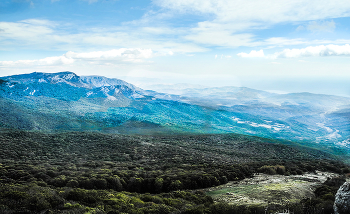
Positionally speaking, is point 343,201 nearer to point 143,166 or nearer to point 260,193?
point 260,193

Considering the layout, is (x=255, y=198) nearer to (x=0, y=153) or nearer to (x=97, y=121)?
(x=0, y=153)

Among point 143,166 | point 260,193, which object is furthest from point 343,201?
point 143,166

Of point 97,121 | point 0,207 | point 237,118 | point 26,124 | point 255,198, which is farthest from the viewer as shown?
point 237,118

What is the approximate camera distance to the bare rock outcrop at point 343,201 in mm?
9164

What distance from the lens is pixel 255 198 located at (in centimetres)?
1366

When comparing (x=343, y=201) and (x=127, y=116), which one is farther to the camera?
(x=127, y=116)

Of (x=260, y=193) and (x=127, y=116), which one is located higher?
(x=260, y=193)

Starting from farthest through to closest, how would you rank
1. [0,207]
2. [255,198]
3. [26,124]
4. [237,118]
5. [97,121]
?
[237,118], [97,121], [26,124], [255,198], [0,207]

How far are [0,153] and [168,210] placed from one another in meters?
31.5

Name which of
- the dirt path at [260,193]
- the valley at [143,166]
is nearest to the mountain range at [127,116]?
the valley at [143,166]

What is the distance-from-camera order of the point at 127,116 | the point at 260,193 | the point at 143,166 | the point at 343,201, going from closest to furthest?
the point at 343,201 → the point at 260,193 → the point at 143,166 → the point at 127,116

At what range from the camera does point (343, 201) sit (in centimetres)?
932

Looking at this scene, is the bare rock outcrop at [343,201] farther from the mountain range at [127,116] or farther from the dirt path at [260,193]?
the mountain range at [127,116]

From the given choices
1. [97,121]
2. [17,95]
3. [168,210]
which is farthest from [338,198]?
[17,95]
